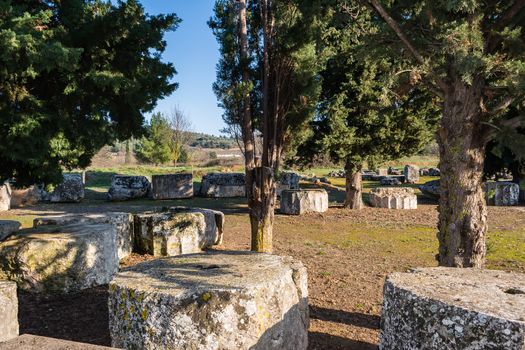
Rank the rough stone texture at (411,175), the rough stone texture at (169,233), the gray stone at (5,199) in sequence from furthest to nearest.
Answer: the rough stone texture at (411,175)
the gray stone at (5,199)
the rough stone texture at (169,233)

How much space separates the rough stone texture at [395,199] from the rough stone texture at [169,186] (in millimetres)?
9647

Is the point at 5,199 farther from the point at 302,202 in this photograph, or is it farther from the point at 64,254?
the point at 64,254

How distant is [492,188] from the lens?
54.6 ft

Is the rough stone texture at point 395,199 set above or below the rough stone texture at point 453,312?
above

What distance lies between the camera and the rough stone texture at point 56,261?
5488 mm

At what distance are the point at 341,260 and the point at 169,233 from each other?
3462 millimetres

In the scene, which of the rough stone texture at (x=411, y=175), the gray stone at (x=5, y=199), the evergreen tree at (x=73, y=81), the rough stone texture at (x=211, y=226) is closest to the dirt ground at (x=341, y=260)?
the rough stone texture at (x=211, y=226)

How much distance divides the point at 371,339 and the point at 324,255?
386cm

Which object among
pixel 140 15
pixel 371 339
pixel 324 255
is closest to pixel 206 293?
pixel 371 339

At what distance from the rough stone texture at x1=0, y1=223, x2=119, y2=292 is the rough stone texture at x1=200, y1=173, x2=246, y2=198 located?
15036 millimetres

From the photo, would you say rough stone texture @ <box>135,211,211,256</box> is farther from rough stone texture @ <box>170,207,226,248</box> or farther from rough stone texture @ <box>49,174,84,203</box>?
rough stone texture @ <box>49,174,84,203</box>

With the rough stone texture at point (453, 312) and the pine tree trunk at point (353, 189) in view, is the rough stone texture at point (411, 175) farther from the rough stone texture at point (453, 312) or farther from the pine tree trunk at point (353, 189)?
the rough stone texture at point (453, 312)

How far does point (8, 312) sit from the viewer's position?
3.89 m

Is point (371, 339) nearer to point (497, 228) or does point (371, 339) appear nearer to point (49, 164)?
point (49, 164)
